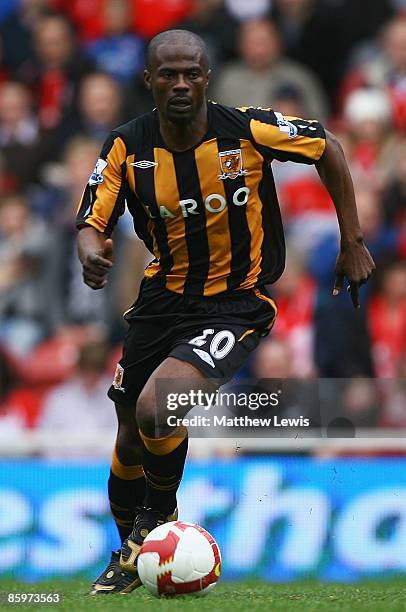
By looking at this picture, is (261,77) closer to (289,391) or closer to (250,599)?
(289,391)

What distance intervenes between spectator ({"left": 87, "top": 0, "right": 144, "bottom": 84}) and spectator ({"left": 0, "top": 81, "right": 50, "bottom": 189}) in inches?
30.7

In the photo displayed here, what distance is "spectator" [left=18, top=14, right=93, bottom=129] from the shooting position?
11.6 metres

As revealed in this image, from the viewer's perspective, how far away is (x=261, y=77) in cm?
1133

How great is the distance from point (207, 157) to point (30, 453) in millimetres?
3181

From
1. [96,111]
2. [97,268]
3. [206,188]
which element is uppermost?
[96,111]

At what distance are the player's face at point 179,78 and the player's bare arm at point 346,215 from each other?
667 millimetres

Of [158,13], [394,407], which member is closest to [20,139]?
[158,13]

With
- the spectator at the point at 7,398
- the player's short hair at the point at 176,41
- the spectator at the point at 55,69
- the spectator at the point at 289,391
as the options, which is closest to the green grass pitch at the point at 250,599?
the spectator at the point at 289,391

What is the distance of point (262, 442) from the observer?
8.05 meters

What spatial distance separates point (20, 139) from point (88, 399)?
10.4ft

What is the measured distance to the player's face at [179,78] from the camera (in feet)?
18.5

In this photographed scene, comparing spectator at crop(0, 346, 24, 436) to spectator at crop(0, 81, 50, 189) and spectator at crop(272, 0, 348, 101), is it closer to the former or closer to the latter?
spectator at crop(0, 81, 50, 189)

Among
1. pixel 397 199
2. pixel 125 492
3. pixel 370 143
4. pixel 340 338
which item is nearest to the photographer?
pixel 125 492

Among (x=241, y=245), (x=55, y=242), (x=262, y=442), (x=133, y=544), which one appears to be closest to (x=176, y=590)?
(x=133, y=544)
